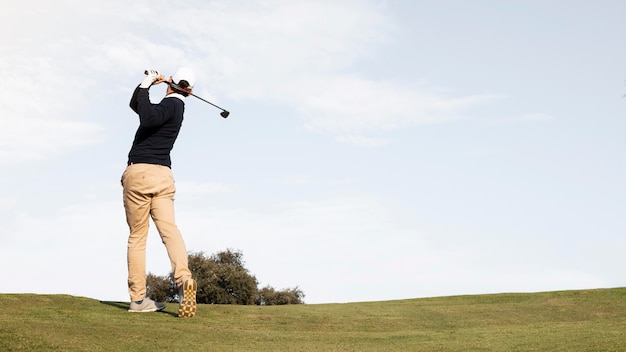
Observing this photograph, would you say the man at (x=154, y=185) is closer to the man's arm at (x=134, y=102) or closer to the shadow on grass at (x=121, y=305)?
the man's arm at (x=134, y=102)

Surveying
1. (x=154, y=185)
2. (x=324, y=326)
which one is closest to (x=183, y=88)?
(x=154, y=185)

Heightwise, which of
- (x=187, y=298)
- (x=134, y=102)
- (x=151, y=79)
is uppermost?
(x=151, y=79)

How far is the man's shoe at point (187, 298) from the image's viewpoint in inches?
504

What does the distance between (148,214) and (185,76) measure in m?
2.59

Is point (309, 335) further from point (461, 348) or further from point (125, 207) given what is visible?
point (125, 207)

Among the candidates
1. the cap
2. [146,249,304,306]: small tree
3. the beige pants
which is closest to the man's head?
the cap

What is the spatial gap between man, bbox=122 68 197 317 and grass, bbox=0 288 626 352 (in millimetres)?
769

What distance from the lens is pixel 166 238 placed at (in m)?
12.9

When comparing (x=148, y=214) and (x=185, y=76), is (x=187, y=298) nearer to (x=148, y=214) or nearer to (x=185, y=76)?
(x=148, y=214)

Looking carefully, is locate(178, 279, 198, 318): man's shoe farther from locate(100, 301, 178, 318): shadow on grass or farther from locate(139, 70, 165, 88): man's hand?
locate(139, 70, 165, 88): man's hand

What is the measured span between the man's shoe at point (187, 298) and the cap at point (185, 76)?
360 centimetres

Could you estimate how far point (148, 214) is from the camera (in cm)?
1294

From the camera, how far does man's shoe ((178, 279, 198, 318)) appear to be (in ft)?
42.0

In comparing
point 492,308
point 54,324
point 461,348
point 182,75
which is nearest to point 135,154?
point 182,75
